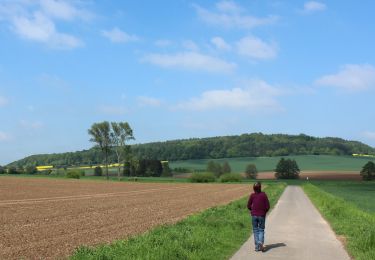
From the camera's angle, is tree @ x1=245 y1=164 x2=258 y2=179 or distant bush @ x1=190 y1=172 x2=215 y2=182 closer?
distant bush @ x1=190 y1=172 x2=215 y2=182

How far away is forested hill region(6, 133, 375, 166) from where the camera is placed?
178m

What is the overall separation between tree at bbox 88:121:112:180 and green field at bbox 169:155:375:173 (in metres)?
38.3

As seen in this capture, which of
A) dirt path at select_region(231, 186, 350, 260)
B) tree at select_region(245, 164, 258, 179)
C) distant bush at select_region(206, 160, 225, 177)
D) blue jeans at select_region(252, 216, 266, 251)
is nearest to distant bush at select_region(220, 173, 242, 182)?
distant bush at select_region(206, 160, 225, 177)

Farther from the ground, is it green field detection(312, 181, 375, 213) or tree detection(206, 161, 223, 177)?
tree detection(206, 161, 223, 177)

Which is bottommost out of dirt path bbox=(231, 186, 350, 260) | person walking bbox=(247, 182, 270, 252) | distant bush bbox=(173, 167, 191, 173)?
dirt path bbox=(231, 186, 350, 260)

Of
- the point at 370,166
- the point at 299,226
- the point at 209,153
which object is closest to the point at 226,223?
the point at 299,226

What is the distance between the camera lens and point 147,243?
12.8 metres

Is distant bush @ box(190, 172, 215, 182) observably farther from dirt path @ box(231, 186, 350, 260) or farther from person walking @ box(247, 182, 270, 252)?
person walking @ box(247, 182, 270, 252)

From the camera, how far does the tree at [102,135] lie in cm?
11670

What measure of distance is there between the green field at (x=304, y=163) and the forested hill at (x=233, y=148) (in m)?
8.39

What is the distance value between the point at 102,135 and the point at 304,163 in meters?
65.3

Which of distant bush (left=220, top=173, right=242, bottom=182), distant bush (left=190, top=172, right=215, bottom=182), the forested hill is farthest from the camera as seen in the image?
the forested hill

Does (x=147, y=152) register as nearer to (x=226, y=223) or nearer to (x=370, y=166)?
(x=370, y=166)

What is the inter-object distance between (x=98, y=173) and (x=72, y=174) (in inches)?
646
